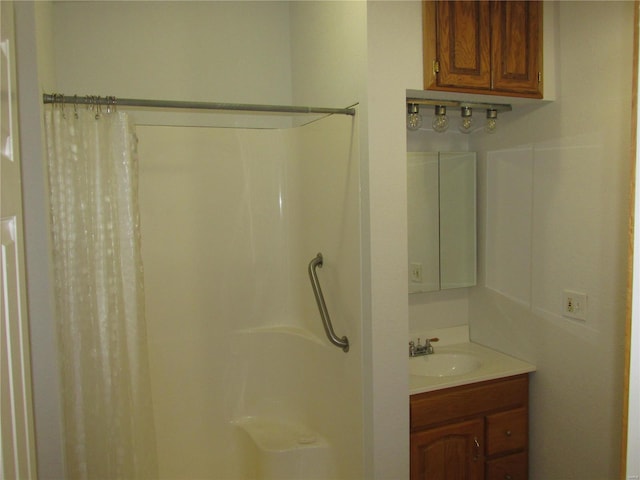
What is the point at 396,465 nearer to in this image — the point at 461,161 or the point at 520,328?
the point at 520,328

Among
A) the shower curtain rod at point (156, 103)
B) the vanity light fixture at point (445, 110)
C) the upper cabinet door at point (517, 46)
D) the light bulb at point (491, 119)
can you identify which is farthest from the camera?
the light bulb at point (491, 119)

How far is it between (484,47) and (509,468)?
→ 1.80 meters

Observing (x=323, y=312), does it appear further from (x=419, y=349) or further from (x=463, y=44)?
(x=463, y=44)

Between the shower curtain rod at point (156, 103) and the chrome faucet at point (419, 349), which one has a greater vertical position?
the shower curtain rod at point (156, 103)

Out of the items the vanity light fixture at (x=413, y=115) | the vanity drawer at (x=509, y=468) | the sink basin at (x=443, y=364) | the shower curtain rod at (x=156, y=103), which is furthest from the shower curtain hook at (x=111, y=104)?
the vanity drawer at (x=509, y=468)

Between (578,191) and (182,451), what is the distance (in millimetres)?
2168

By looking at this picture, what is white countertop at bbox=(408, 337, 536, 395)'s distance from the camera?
1987mm

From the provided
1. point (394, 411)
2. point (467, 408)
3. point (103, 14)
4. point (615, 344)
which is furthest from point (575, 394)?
point (103, 14)

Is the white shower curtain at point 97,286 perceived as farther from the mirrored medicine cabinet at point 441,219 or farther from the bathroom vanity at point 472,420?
the mirrored medicine cabinet at point 441,219

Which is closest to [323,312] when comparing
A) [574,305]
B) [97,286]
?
[97,286]

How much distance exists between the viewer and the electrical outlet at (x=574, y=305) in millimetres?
1925

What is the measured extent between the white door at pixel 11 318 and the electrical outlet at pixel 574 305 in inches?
74.4

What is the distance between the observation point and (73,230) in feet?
5.13

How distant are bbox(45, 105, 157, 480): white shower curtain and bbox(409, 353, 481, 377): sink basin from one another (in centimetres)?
124
